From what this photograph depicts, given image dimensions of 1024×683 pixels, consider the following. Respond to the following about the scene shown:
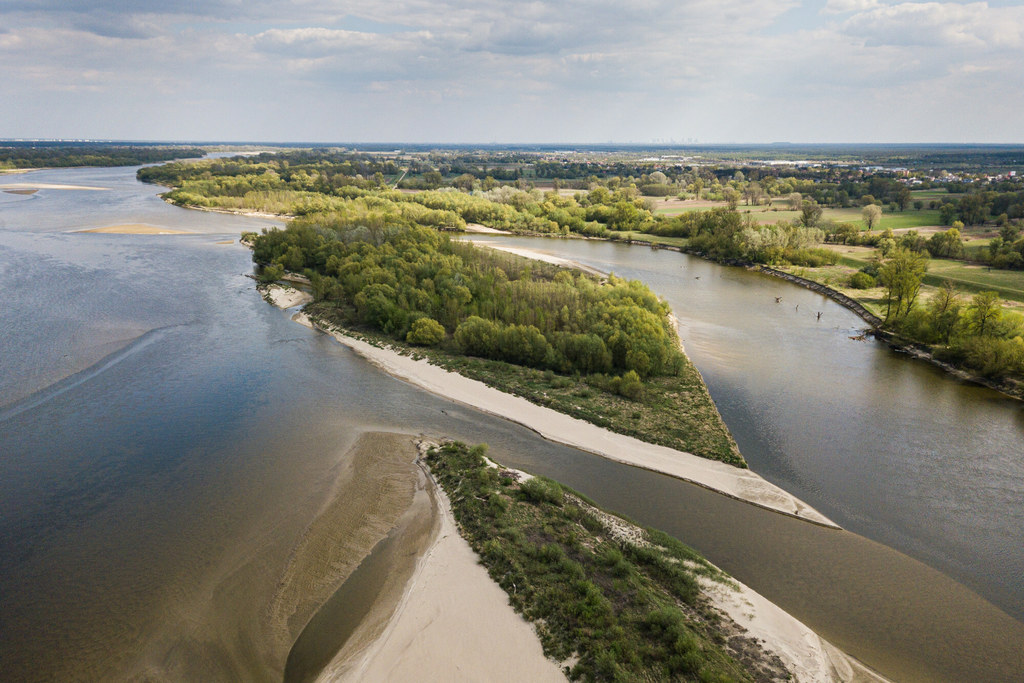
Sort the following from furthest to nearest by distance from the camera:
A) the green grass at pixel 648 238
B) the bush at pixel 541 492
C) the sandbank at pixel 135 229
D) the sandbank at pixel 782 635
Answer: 1. the green grass at pixel 648 238
2. the sandbank at pixel 135 229
3. the bush at pixel 541 492
4. the sandbank at pixel 782 635

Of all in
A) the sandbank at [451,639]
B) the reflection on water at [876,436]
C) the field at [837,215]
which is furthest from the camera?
the field at [837,215]

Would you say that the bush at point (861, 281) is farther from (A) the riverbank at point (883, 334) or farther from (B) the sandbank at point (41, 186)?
(B) the sandbank at point (41, 186)

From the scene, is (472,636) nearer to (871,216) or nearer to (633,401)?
(633,401)

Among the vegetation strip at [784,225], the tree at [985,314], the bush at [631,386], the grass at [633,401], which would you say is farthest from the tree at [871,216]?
the bush at [631,386]

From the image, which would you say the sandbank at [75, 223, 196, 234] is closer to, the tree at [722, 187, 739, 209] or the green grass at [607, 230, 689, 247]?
the green grass at [607, 230, 689, 247]

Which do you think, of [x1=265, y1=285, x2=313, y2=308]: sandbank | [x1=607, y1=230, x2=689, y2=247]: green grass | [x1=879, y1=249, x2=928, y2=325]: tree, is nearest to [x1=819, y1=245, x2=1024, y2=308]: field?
[x1=879, y1=249, x2=928, y2=325]: tree

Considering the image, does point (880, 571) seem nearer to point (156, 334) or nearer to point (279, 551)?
point (279, 551)

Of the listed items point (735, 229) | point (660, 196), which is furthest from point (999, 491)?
point (660, 196)
